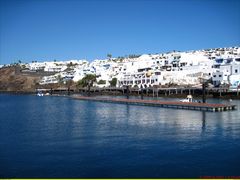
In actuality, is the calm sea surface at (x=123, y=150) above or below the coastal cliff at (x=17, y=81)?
below

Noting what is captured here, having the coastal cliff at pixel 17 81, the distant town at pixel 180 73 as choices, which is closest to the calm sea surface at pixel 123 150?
the distant town at pixel 180 73

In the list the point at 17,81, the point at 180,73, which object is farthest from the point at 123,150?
the point at 17,81

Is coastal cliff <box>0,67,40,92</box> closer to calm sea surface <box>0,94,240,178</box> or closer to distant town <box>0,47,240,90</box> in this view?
distant town <box>0,47,240,90</box>

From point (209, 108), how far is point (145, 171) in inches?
1246

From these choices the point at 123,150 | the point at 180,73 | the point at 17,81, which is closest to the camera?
the point at 123,150

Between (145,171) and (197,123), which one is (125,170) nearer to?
(145,171)

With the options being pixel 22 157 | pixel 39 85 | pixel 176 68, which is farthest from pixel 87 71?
pixel 22 157

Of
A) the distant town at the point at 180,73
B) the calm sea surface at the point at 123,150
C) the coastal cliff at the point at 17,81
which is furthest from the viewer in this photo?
the coastal cliff at the point at 17,81

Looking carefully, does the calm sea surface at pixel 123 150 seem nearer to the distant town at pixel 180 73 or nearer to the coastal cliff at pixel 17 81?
the distant town at pixel 180 73

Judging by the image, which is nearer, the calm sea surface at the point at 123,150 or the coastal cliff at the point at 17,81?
the calm sea surface at the point at 123,150

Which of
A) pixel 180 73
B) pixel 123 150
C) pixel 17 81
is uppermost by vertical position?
pixel 17 81

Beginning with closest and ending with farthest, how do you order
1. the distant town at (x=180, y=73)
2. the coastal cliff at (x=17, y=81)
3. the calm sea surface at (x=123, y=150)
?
1. the calm sea surface at (x=123, y=150)
2. the distant town at (x=180, y=73)
3. the coastal cliff at (x=17, y=81)

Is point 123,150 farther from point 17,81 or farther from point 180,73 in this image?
point 17,81

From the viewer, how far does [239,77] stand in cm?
8056
